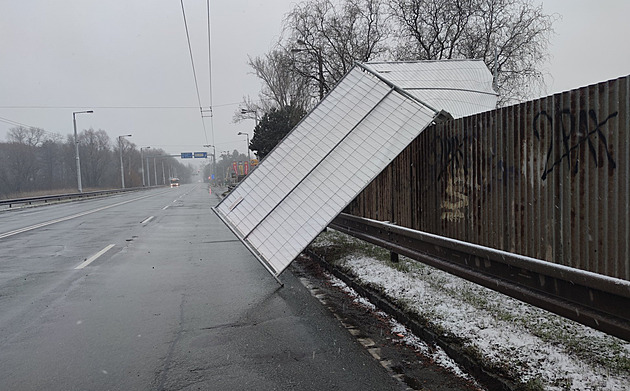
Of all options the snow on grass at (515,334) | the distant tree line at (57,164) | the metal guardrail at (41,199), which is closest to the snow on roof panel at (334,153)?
the snow on grass at (515,334)

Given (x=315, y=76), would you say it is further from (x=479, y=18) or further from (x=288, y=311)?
(x=288, y=311)

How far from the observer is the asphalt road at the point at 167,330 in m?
3.66

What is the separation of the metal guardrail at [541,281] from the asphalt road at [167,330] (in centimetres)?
148

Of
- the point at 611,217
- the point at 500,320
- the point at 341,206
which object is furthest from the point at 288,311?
the point at 611,217

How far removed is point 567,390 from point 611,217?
6.22 feet

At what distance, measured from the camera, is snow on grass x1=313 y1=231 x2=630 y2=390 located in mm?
3191

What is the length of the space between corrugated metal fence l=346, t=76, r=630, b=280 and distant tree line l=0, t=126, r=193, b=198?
66261 millimetres

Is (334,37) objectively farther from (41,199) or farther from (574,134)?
(41,199)

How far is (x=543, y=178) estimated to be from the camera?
4.82 metres

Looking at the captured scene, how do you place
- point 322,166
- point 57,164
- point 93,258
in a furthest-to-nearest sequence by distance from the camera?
1. point 57,164
2. point 93,258
3. point 322,166

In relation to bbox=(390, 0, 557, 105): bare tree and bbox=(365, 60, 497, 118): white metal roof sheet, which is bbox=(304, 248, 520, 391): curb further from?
bbox=(390, 0, 557, 105): bare tree

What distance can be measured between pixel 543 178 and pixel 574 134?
2.12 feet

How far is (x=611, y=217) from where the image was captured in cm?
400

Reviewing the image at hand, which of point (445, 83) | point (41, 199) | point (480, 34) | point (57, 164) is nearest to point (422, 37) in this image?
point (480, 34)
